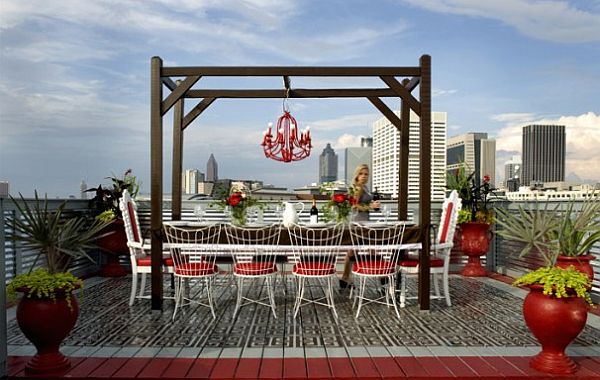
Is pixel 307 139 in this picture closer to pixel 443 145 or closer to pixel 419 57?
pixel 419 57

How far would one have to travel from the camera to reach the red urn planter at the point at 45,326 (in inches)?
134

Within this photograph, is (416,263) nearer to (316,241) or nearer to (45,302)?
(316,241)

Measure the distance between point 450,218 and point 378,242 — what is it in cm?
104

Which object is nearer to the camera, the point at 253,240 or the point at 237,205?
the point at 253,240

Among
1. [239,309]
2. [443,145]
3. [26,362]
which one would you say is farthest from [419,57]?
[26,362]

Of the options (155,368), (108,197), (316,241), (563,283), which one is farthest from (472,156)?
(155,368)

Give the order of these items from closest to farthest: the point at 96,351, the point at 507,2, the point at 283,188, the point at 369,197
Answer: the point at 96,351, the point at 369,197, the point at 283,188, the point at 507,2

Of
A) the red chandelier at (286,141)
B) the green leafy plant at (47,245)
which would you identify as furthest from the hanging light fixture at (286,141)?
the green leafy plant at (47,245)

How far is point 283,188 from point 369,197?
2.65m

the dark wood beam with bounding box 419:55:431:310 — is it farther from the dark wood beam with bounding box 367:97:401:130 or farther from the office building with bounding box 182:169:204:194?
the office building with bounding box 182:169:204:194

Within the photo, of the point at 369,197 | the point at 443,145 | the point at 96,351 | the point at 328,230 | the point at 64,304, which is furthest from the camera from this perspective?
the point at 443,145

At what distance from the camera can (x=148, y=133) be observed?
221 inches

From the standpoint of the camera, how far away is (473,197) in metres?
7.96

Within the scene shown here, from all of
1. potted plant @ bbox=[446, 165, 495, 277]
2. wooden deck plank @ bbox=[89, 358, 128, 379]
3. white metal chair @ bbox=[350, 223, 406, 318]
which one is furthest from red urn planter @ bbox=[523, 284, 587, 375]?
potted plant @ bbox=[446, 165, 495, 277]
